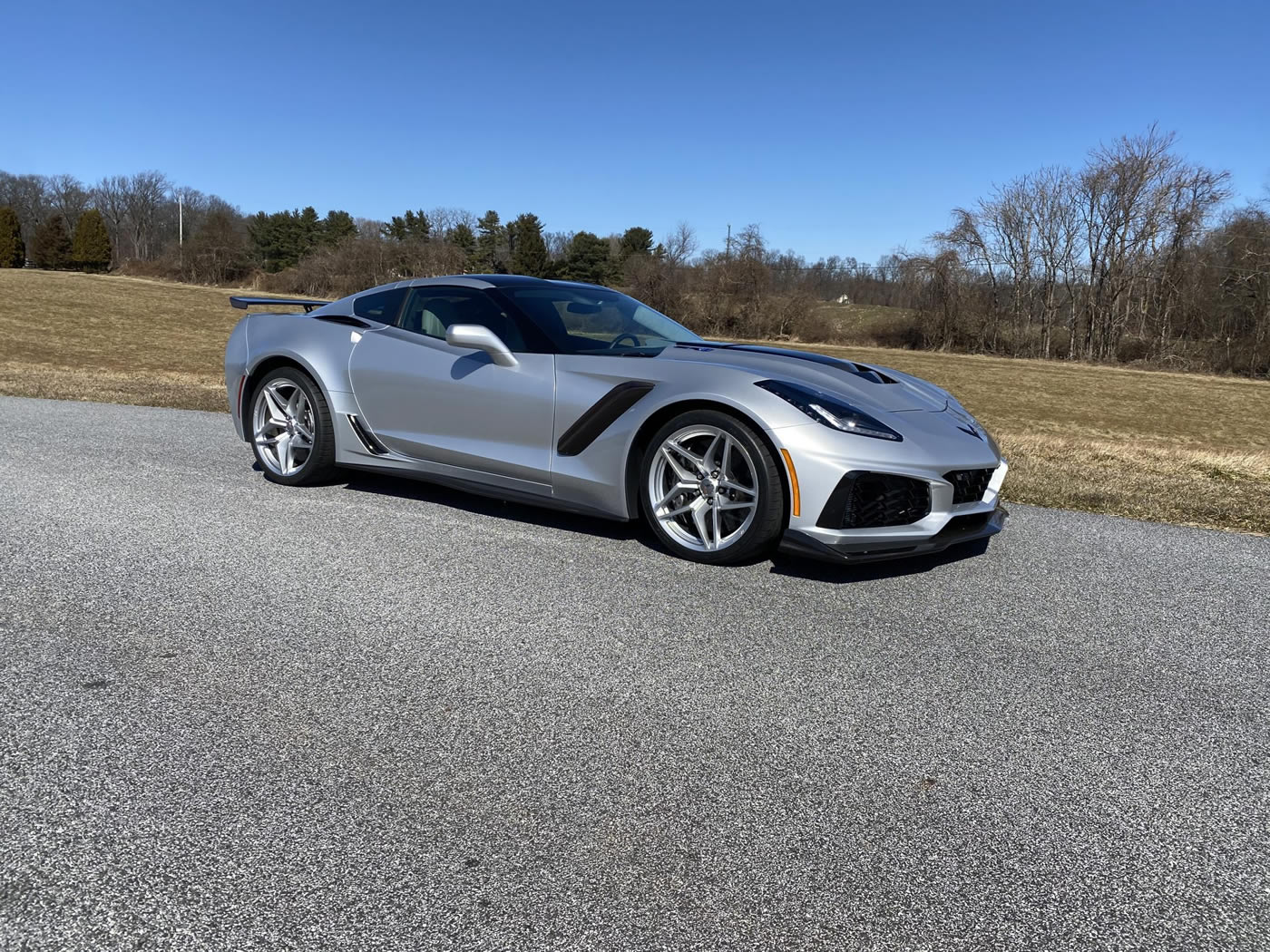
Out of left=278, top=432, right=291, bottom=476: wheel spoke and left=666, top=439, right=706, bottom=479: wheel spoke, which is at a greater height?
left=666, top=439, right=706, bottom=479: wheel spoke

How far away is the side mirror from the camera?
480 centimetres

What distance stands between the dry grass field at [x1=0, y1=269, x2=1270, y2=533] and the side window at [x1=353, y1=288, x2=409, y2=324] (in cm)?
446

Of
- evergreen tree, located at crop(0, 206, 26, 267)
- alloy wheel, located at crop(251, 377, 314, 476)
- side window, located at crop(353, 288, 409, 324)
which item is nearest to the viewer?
side window, located at crop(353, 288, 409, 324)

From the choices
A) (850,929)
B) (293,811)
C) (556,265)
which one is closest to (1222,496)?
(850,929)

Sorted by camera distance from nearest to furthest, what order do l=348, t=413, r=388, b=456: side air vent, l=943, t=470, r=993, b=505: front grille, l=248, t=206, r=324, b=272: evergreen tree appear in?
l=943, t=470, r=993, b=505: front grille, l=348, t=413, r=388, b=456: side air vent, l=248, t=206, r=324, b=272: evergreen tree

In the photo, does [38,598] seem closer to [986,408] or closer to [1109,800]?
[1109,800]

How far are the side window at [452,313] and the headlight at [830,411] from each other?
148 cm

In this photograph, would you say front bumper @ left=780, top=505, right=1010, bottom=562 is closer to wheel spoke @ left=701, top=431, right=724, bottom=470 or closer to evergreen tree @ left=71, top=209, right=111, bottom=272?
wheel spoke @ left=701, top=431, right=724, bottom=470

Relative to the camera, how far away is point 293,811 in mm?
2281

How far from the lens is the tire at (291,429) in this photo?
5750 millimetres

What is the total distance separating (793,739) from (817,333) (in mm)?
49908

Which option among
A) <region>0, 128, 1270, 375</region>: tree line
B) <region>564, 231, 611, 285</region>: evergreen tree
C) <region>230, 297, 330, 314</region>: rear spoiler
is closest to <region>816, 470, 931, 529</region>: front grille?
<region>230, 297, 330, 314</region>: rear spoiler

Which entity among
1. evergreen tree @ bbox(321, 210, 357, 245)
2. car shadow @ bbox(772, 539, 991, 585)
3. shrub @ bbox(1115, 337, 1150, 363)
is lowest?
car shadow @ bbox(772, 539, 991, 585)

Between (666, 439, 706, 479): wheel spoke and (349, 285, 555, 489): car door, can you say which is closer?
(666, 439, 706, 479): wheel spoke
